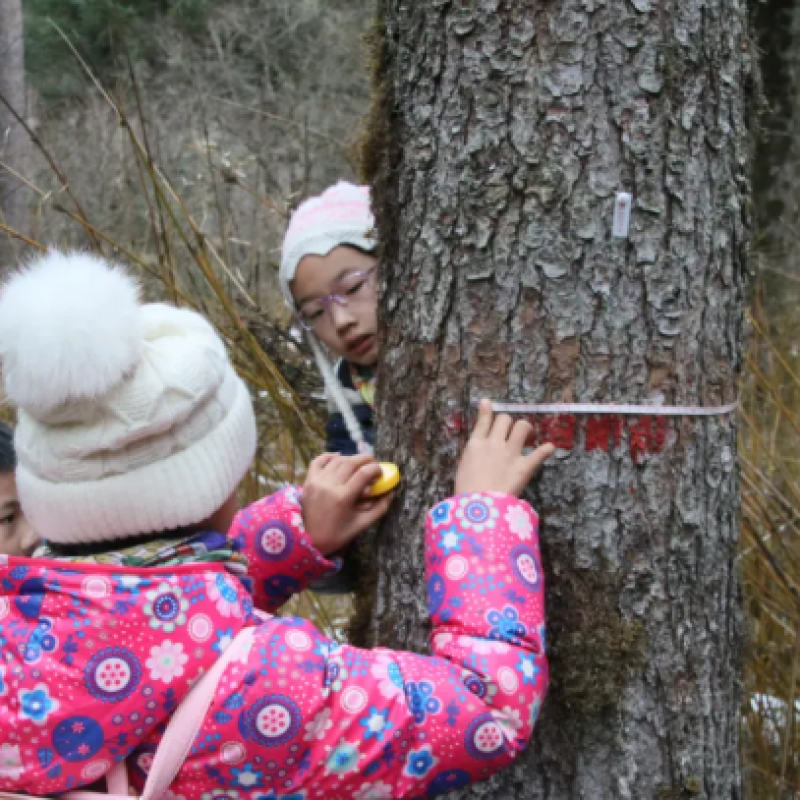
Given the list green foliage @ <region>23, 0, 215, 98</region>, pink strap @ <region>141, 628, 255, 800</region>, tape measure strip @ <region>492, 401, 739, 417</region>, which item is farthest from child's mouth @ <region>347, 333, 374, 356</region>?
green foliage @ <region>23, 0, 215, 98</region>

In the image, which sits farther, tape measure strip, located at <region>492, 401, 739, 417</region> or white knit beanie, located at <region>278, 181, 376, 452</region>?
white knit beanie, located at <region>278, 181, 376, 452</region>

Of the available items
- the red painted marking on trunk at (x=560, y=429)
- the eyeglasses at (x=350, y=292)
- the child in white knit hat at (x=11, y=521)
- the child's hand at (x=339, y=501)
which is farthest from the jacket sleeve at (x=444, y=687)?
the eyeglasses at (x=350, y=292)

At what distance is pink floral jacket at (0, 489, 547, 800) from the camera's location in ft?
4.13

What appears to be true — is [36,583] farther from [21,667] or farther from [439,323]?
[439,323]

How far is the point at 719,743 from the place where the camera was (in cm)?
160

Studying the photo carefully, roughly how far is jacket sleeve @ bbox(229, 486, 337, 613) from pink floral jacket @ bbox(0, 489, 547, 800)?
35 centimetres

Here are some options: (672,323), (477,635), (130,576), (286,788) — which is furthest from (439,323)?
(286,788)

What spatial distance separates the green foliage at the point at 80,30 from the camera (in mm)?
11102

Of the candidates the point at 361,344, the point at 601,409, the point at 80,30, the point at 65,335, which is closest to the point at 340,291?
the point at 361,344

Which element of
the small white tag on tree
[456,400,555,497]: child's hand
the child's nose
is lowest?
the child's nose

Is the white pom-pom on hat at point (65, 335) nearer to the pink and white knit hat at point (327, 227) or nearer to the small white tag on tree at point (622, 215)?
the small white tag on tree at point (622, 215)

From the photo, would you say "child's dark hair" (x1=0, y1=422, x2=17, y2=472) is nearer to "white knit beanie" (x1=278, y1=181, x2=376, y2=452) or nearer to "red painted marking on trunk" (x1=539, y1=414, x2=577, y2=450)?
"white knit beanie" (x1=278, y1=181, x2=376, y2=452)

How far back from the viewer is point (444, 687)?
1.32 metres

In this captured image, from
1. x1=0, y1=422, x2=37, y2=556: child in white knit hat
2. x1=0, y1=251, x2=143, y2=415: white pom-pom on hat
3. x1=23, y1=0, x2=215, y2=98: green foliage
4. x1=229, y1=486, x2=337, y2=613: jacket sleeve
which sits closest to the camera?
x1=0, y1=251, x2=143, y2=415: white pom-pom on hat
